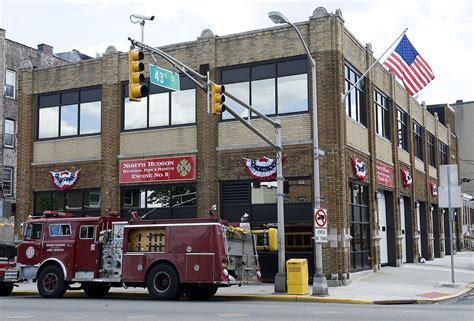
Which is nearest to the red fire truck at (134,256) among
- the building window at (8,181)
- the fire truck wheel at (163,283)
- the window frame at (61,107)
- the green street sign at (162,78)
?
the fire truck wheel at (163,283)

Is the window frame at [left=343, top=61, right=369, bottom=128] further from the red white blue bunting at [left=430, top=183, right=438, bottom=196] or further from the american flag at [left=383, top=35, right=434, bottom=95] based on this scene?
the red white blue bunting at [left=430, top=183, right=438, bottom=196]

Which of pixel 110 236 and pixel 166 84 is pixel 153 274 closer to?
pixel 110 236

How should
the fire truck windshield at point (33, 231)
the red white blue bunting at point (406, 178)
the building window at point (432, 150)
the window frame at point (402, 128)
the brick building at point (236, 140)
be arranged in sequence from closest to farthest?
the fire truck windshield at point (33, 231) → the brick building at point (236, 140) → the red white blue bunting at point (406, 178) → the window frame at point (402, 128) → the building window at point (432, 150)

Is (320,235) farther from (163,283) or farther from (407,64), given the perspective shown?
(407,64)

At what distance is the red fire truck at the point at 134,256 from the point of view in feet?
60.6

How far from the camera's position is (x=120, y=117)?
27875 mm

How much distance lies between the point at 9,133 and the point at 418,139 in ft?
86.7

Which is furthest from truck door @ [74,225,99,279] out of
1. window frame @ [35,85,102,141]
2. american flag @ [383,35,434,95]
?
american flag @ [383,35,434,95]

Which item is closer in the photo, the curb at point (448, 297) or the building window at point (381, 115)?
the curb at point (448, 297)

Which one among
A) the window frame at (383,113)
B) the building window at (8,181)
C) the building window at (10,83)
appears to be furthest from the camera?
the building window at (10,83)

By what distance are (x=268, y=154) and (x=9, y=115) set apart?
24.3 meters

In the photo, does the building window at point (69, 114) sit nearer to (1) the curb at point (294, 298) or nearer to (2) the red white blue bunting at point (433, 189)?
(1) the curb at point (294, 298)

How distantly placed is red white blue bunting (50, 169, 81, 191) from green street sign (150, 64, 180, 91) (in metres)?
12.5

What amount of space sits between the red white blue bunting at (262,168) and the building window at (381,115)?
24.8 ft
